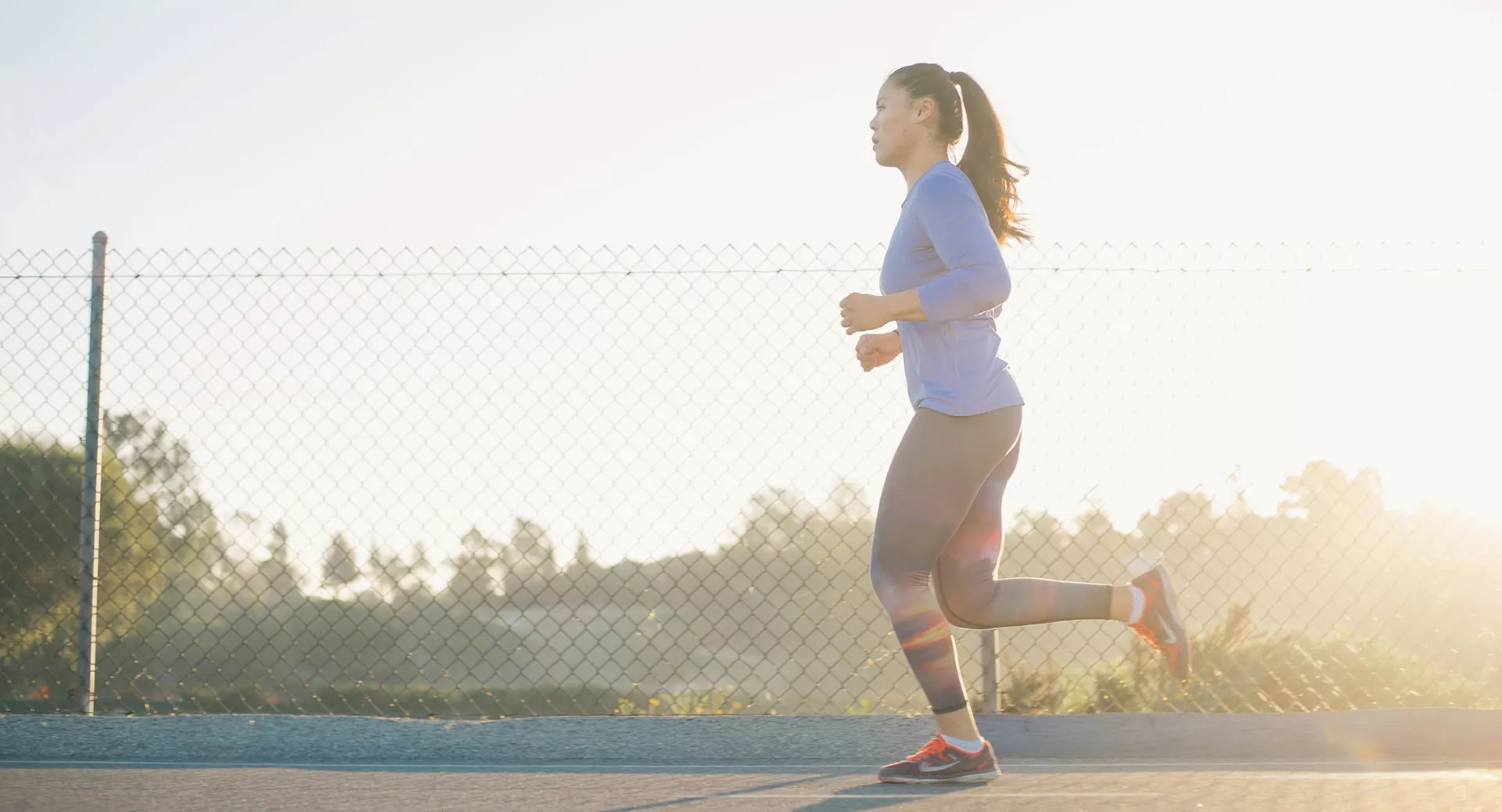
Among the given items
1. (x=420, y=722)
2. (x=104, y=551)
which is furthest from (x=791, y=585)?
(x=104, y=551)

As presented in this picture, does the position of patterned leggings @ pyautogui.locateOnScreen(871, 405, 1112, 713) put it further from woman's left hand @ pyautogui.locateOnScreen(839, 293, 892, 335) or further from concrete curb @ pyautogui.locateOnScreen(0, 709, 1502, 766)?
concrete curb @ pyautogui.locateOnScreen(0, 709, 1502, 766)

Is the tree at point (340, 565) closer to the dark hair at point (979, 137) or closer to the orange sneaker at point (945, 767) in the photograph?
the orange sneaker at point (945, 767)

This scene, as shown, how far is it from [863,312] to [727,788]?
48.8 inches

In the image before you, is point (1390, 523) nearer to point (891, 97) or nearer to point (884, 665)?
point (884, 665)

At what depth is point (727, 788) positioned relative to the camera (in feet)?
9.70

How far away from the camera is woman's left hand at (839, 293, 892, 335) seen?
2617mm

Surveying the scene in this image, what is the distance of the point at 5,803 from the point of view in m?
2.67

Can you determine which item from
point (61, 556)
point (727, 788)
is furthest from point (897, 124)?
point (61, 556)

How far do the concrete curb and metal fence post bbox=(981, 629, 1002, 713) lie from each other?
0.28 feet

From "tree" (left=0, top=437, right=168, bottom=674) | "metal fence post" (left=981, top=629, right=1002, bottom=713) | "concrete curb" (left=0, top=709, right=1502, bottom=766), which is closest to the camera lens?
"concrete curb" (left=0, top=709, right=1502, bottom=766)

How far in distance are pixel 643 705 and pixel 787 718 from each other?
0.66 m

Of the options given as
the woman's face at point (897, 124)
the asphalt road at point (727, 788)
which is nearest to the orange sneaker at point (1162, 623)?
the asphalt road at point (727, 788)

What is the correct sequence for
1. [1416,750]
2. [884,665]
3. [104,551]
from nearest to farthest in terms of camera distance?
[1416,750], [884,665], [104,551]

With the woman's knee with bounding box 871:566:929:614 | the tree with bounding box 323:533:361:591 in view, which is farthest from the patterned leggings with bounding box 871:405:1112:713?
the tree with bounding box 323:533:361:591
